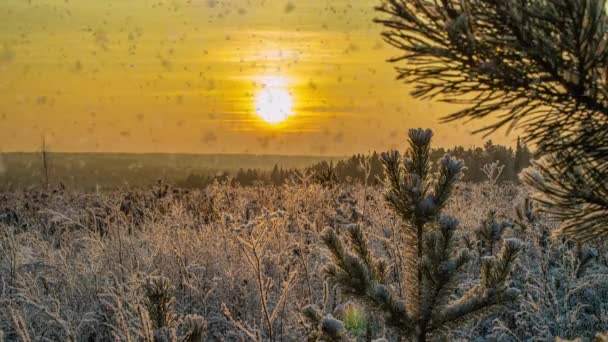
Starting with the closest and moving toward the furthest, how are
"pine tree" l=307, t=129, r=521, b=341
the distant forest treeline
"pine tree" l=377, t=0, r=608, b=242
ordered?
"pine tree" l=377, t=0, r=608, b=242, "pine tree" l=307, t=129, r=521, b=341, the distant forest treeline

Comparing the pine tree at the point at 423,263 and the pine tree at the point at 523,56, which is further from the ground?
the pine tree at the point at 523,56

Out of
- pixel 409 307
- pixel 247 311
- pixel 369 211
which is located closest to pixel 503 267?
pixel 409 307

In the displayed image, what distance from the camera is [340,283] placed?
2.35 meters

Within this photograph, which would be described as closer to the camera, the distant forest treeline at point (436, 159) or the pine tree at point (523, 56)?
the pine tree at point (523, 56)

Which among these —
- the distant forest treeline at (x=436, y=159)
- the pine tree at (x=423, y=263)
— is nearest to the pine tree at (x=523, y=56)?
the pine tree at (x=423, y=263)

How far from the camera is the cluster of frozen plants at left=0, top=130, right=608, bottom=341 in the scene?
236 centimetres

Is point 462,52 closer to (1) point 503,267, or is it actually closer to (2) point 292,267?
(1) point 503,267

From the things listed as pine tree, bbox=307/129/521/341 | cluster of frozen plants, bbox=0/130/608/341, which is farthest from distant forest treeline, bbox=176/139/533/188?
pine tree, bbox=307/129/521/341

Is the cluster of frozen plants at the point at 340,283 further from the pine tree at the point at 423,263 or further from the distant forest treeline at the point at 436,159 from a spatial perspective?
the distant forest treeline at the point at 436,159

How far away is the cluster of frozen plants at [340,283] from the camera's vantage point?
7.74ft

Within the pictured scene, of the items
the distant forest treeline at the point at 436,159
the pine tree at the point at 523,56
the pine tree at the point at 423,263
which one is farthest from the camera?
the distant forest treeline at the point at 436,159

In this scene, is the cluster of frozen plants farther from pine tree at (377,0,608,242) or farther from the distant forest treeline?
the distant forest treeline

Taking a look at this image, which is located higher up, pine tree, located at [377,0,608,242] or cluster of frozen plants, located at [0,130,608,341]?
pine tree, located at [377,0,608,242]

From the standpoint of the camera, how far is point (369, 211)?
8906 millimetres
